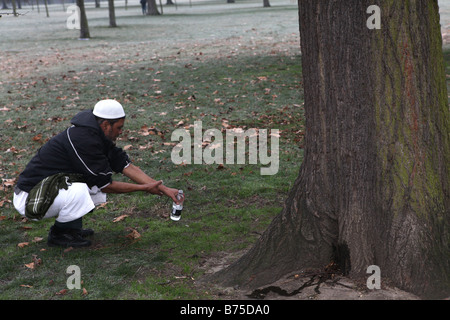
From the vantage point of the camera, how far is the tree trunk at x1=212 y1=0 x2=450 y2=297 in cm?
355

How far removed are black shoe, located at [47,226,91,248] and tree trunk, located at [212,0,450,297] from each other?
2.29 metres

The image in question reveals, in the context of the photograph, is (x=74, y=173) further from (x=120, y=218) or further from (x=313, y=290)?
(x=313, y=290)

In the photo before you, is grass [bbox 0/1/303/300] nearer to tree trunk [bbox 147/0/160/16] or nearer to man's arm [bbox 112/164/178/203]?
man's arm [bbox 112/164/178/203]

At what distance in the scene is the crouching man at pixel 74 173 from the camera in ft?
15.4

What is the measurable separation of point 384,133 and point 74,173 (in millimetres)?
2606

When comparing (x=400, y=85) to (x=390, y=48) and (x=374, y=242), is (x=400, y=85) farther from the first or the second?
(x=374, y=242)

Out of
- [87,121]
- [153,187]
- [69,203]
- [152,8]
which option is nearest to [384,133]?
[153,187]

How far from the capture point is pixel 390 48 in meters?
3.53

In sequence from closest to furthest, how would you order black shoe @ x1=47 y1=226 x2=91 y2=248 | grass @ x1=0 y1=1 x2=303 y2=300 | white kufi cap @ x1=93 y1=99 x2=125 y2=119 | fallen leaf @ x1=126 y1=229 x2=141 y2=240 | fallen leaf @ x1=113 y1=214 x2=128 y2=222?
grass @ x1=0 y1=1 x2=303 y2=300 < white kufi cap @ x1=93 y1=99 x2=125 y2=119 < black shoe @ x1=47 y1=226 x2=91 y2=248 < fallen leaf @ x1=126 y1=229 x2=141 y2=240 < fallen leaf @ x1=113 y1=214 x2=128 y2=222

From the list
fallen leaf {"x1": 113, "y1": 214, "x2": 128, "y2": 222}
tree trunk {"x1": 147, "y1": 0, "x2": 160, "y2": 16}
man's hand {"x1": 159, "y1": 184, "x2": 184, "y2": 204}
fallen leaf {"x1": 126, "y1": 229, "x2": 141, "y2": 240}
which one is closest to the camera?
man's hand {"x1": 159, "y1": 184, "x2": 184, "y2": 204}

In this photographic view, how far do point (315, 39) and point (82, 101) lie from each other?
849 cm

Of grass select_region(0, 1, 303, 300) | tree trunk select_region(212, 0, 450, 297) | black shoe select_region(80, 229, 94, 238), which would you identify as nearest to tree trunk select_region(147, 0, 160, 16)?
grass select_region(0, 1, 303, 300)

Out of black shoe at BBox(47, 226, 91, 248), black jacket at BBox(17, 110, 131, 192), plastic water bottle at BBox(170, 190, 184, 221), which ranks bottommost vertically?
black shoe at BBox(47, 226, 91, 248)

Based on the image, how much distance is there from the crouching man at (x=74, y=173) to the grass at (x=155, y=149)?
0.41 meters
